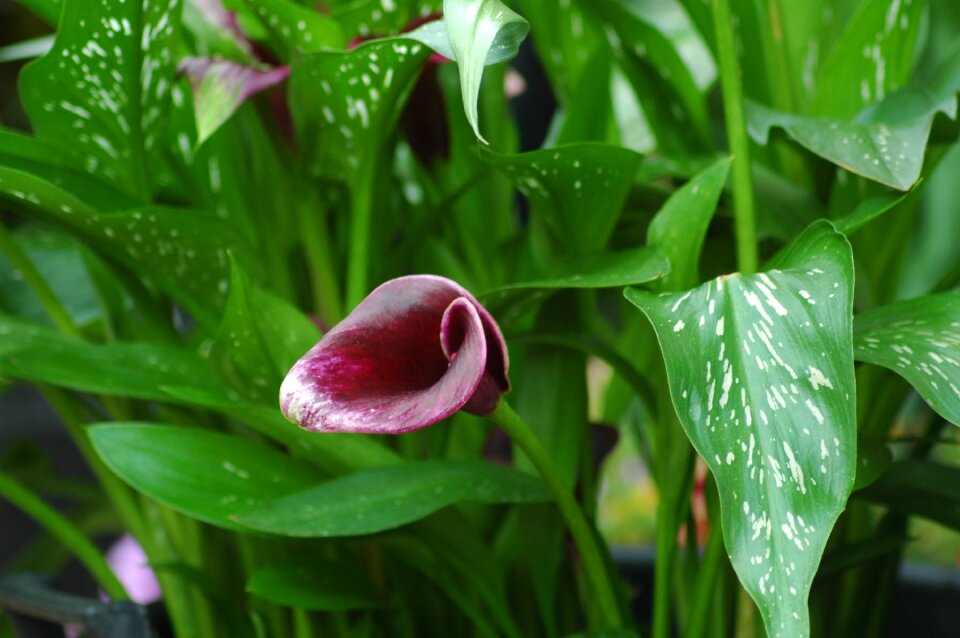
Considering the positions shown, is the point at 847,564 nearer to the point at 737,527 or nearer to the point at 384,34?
the point at 737,527

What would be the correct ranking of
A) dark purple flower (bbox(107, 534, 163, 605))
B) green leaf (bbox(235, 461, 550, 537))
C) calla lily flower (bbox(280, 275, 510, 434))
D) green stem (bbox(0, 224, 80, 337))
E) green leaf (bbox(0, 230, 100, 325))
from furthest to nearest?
dark purple flower (bbox(107, 534, 163, 605)) → green leaf (bbox(0, 230, 100, 325)) → green stem (bbox(0, 224, 80, 337)) → green leaf (bbox(235, 461, 550, 537)) → calla lily flower (bbox(280, 275, 510, 434))

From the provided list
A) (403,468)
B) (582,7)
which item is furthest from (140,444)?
(582,7)

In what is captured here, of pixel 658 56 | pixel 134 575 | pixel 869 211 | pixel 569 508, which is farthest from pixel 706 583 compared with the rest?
pixel 134 575

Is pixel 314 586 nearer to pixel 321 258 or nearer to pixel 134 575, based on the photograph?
pixel 321 258

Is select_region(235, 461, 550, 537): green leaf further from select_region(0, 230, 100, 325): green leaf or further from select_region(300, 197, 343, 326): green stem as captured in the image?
select_region(0, 230, 100, 325): green leaf

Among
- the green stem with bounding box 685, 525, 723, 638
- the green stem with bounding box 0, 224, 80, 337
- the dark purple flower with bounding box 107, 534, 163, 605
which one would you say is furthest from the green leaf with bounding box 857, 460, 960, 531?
the dark purple flower with bounding box 107, 534, 163, 605

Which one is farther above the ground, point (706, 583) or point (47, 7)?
point (47, 7)

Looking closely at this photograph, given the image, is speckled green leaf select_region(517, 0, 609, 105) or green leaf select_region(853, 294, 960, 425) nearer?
green leaf select_region(853, 294, 960, 425)
